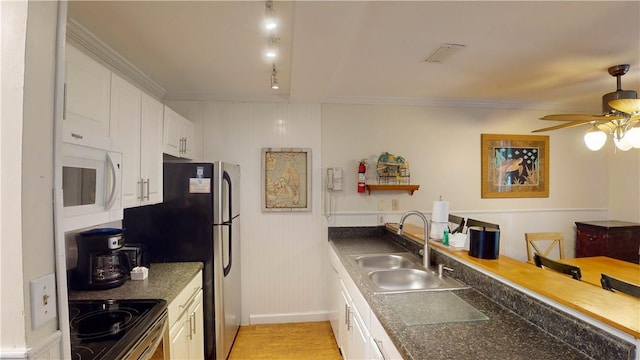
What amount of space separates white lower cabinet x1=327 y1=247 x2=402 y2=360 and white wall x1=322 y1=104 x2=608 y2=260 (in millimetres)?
924

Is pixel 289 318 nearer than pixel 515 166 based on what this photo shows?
Yes

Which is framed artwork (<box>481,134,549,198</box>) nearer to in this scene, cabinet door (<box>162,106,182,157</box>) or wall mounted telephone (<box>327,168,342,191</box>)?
wall mounted telephone (<box>327,168,342,191</box>)

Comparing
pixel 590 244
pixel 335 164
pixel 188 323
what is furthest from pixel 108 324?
pixel 590 244

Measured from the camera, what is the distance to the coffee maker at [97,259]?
69.5 inches

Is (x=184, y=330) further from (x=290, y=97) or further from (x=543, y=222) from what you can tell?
(x=543, y=222)

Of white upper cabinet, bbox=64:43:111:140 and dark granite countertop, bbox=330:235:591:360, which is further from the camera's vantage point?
white upper cabinet, bbox=64:43:111:140

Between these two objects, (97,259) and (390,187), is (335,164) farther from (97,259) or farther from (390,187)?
(97,259)

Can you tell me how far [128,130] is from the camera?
176cm

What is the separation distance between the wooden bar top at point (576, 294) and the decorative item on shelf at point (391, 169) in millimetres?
1585

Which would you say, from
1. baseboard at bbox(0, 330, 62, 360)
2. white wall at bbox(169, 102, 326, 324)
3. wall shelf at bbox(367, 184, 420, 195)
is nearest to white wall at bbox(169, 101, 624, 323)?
white wall at bbox(169, 102, 326, 324)

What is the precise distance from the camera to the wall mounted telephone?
319cm

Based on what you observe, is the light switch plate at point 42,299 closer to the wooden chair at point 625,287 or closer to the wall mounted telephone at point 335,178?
the wooden chair at point 625,287

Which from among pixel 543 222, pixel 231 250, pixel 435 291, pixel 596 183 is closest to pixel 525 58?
pixel 435 291

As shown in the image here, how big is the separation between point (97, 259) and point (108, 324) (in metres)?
0.55
